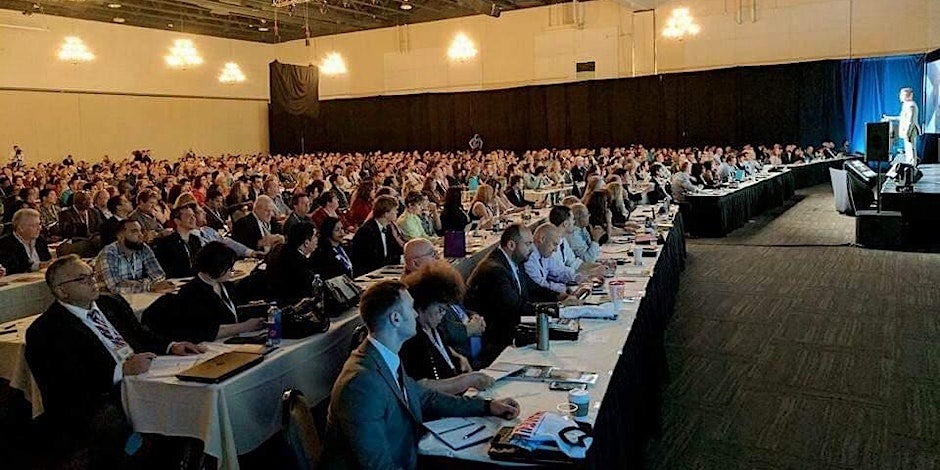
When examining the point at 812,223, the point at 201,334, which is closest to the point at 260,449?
the point at 201,334

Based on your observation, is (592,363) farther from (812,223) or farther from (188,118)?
(188,118)

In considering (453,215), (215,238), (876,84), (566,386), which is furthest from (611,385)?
(876,84)

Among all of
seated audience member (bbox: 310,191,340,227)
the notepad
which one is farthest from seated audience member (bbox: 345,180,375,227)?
the notepad

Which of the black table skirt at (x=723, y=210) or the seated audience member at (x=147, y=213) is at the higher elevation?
the seated audience member at (x=147, y=213)

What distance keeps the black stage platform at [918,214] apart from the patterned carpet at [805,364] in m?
0.76

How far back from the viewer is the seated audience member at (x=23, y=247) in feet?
20.4

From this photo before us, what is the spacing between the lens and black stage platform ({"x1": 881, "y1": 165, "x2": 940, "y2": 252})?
9898 mm

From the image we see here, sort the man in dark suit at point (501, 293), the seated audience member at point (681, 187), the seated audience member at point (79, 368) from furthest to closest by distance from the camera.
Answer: the seated audience member at point (681, 187) < the man in dark suit at point (501, 293) < the seated audience member at point (79, 368)

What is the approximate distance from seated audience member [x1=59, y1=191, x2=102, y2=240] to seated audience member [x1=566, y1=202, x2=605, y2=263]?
6105mm

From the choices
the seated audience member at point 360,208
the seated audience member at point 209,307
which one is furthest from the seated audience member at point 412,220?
the seated audience member at point 209,307

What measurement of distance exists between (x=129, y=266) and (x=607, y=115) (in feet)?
63.5

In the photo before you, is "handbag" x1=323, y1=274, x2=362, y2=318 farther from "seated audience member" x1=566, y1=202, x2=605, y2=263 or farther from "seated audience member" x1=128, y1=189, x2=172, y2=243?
"seated audience member" x1=128, y1=189, x2=172, y2=243

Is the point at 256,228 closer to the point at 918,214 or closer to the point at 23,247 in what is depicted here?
the point at 23,247

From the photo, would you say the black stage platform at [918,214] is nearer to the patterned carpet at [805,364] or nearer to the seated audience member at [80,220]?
the patterned carpet at [805,364]
